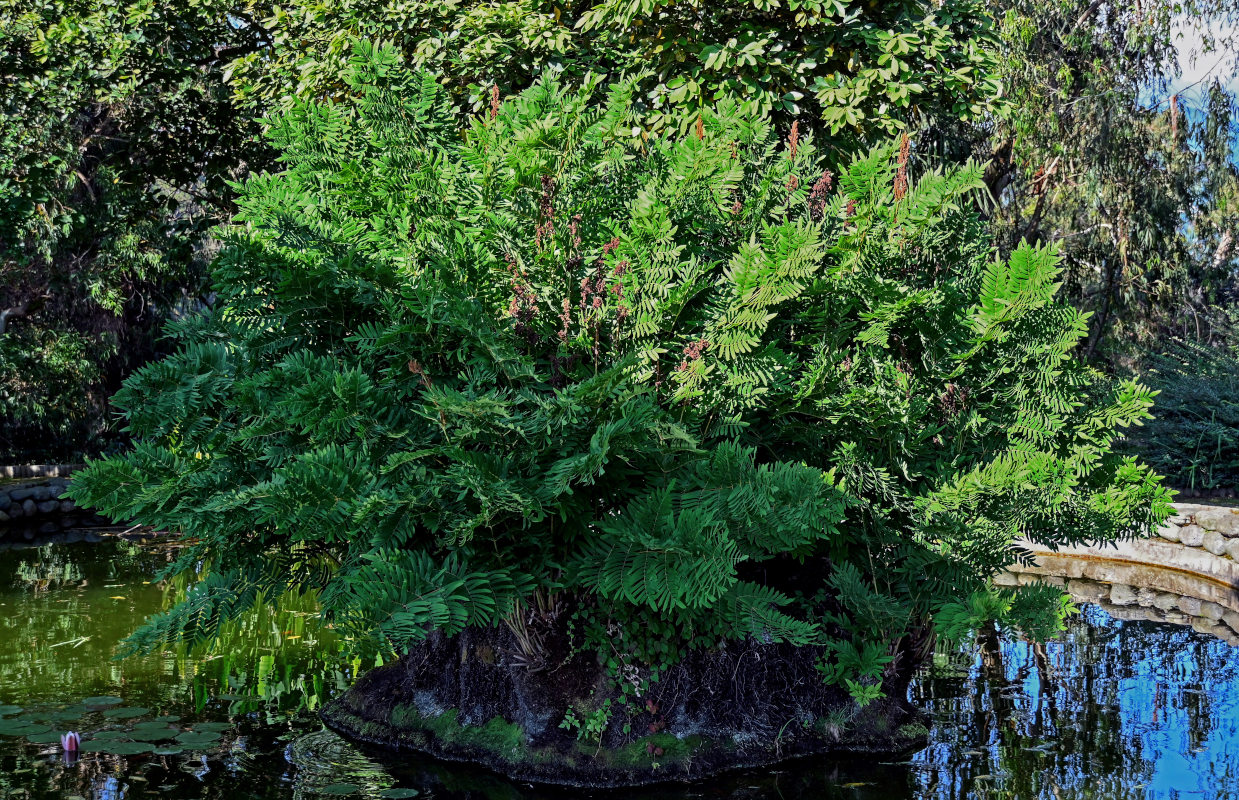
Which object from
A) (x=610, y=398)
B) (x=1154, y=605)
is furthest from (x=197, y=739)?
(x=1154, y=605)

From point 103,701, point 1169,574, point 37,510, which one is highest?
point 37,510

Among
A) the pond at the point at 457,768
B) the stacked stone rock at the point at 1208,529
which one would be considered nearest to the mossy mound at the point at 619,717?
the pond at the point at 457,768

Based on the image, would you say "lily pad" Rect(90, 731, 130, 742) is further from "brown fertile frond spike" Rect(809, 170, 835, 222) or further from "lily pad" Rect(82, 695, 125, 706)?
"brown fertile frond spike" Rect(809, 170, 835, 222)

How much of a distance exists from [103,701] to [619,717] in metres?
2.78

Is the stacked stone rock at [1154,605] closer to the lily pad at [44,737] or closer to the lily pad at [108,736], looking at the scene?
the lily pad at [108,736]

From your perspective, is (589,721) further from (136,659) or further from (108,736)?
(136,659)

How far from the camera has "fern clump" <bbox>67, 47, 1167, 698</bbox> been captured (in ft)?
12.9

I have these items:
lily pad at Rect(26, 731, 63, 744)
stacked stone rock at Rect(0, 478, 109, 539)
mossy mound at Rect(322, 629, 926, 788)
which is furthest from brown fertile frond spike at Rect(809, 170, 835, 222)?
stacked stone rock at Rect(0, 478, 109, 539)

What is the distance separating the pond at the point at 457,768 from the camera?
4469 millimetres

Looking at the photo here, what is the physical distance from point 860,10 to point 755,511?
390cm

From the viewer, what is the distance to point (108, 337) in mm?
17516

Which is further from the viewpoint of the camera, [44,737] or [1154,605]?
[1154,605]

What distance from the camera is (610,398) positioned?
401cm

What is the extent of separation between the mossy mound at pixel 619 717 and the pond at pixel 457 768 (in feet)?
0.45
